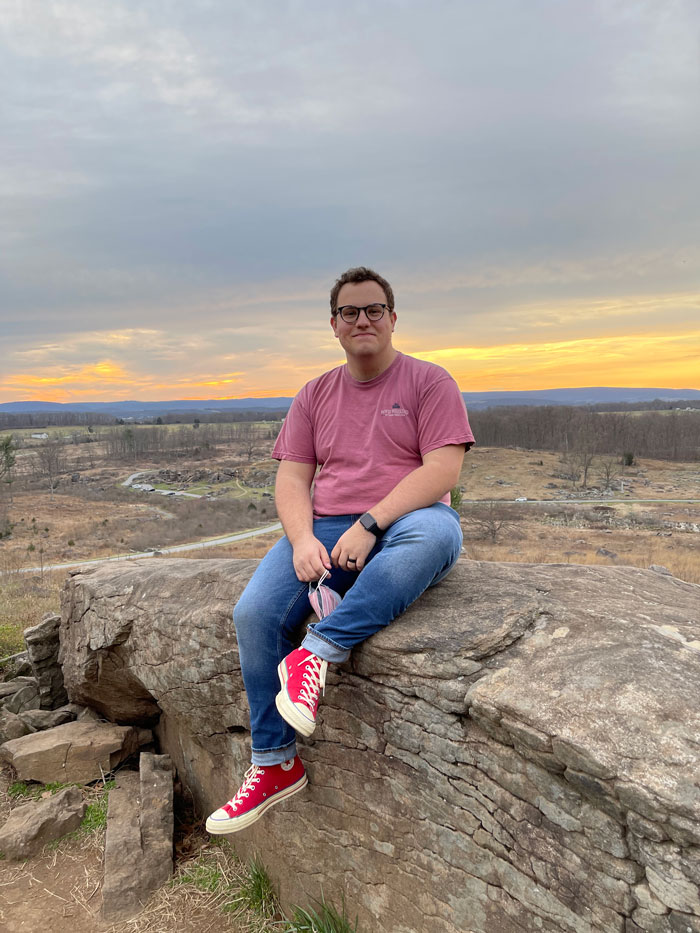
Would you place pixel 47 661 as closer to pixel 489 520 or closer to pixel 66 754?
pixel 66 754

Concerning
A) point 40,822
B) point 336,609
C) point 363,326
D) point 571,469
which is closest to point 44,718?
point 40,822

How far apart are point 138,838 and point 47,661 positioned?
2899 millimetres

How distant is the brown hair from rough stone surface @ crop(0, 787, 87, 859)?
4.27 m

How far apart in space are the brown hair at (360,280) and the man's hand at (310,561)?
1443 millimetres

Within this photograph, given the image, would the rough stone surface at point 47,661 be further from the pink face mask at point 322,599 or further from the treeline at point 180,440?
the treeline at point 180,440

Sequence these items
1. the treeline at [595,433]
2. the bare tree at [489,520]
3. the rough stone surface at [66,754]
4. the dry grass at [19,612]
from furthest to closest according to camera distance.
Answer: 1. the treeline at [595,433]
2. the bare tree at [489,520]
3. the dry grass at [19,612]
4. the rough stone surface at [66,754]

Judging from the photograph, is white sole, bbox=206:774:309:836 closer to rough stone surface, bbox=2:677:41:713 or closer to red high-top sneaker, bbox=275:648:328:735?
red high-top sneaker, bbox=275:648:328:735

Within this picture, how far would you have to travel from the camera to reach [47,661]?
6.23 m

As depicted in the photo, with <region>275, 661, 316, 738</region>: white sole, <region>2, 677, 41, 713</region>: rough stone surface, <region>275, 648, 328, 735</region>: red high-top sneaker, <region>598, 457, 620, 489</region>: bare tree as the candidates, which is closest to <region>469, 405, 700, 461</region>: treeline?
<region>598, 457, 620, 489</region>: bare tree

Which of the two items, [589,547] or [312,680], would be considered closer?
[312,680]

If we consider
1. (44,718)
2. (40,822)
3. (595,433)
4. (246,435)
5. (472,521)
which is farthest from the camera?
(246,435)

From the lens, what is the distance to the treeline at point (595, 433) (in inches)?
3452

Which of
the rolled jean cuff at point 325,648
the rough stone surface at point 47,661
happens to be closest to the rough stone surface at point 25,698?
the rough stone surface at point 47,661

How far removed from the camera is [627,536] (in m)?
33.0
